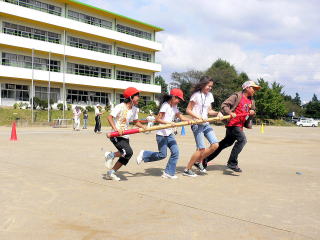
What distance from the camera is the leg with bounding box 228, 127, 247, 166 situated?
22.3 feet

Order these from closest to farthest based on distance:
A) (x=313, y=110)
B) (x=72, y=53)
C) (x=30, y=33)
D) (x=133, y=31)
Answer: (x=30, y=33)
(x=72, y=53)
(x=133, y=31)
(x=313, y=110)

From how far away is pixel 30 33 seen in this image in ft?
129

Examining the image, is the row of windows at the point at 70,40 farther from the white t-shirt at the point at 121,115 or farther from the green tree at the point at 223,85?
the white t-shirt at the point at 121,115

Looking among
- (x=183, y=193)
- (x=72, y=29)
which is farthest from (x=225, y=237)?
(x=72, y=29)

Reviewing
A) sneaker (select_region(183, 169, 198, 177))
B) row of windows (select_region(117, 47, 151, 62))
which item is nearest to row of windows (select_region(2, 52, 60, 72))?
row of windows (select_region(117, 47, 151, 62))

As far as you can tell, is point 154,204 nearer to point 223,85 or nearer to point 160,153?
point 160,153

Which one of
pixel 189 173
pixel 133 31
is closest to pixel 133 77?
pixel 133 31

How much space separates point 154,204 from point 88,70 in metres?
42.8

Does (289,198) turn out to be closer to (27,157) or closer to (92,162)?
(92,162)

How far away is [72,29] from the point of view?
42.1 metres

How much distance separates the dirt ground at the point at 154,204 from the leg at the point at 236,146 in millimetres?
276

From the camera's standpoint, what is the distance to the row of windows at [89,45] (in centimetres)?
4368

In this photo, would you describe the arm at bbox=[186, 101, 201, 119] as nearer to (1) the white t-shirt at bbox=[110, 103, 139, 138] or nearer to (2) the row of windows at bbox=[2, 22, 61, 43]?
(1) the white t-shirt at bbox=[110, 103, 139, 138]

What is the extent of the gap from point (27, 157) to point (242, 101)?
5.57 m
